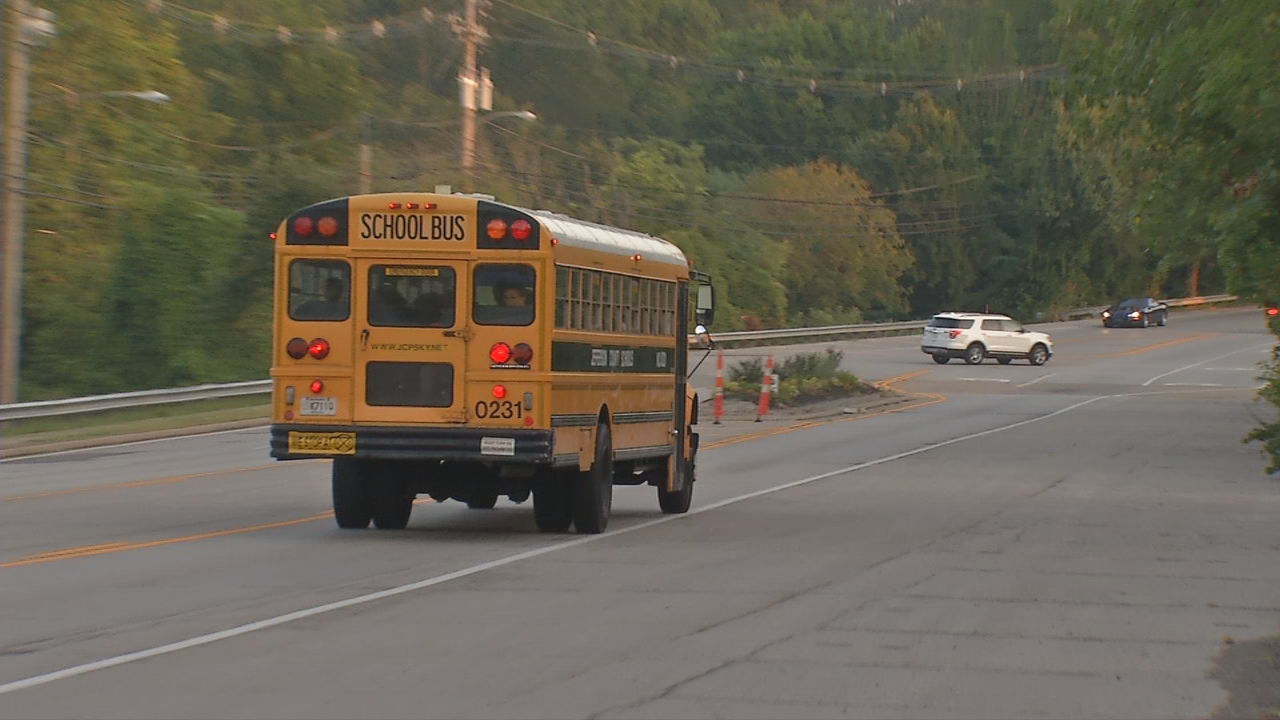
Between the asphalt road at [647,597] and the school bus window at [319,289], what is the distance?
2.06 metres

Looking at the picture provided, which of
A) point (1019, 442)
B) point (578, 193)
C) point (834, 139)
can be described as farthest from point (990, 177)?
point (1019, 442)

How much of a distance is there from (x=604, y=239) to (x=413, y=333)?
239 cm

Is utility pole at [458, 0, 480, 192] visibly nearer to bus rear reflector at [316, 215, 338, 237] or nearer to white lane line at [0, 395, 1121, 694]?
white lane line at [0, 395, 1121, 694]

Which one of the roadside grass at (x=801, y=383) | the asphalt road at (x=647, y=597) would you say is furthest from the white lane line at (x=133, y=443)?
the roadside grass at (x=801, y=383)

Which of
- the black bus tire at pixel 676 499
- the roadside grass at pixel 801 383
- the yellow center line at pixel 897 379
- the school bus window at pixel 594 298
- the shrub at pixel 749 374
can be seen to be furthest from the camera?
the yellow center line at pixel 897 379

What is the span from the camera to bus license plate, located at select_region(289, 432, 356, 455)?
16.7 m

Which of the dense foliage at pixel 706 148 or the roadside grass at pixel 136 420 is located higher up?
the dense foliage at pixel 706 148

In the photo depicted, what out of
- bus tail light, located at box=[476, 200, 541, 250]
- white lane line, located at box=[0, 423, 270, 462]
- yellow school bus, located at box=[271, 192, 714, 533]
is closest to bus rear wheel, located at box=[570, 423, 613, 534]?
yellow school bus, located at box=[271, 192, 714, 533]

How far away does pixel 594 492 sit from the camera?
17766 mm

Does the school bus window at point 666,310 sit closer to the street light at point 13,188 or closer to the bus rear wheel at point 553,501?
the bus rear wheel at point 553,501

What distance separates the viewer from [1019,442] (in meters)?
35.5

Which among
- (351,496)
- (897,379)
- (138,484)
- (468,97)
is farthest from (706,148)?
(351,496)

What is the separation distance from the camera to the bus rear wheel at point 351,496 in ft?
57.6

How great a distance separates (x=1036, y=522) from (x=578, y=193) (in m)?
69.7
